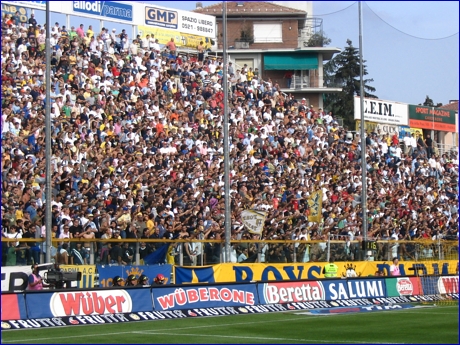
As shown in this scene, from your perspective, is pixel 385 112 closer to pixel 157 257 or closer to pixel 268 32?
pixel 268 32

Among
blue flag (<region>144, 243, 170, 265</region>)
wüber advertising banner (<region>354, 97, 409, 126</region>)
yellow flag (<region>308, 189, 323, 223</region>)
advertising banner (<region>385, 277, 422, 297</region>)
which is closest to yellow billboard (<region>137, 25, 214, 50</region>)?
wüber advertising banner (<region>354, 97, 409, 126</region>)

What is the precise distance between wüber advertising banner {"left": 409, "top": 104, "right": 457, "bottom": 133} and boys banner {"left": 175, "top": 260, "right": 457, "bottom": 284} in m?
19.0

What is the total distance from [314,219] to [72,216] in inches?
370

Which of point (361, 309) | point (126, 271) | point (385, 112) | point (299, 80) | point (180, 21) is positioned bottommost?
point (361, 309)

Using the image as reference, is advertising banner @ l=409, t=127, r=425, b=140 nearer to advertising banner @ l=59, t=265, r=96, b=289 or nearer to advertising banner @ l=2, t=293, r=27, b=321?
advertising banner @ l=59, t=265, r=96, b=289

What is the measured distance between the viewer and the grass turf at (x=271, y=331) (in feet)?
61.3

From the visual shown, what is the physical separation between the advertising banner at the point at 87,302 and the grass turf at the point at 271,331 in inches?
30.5

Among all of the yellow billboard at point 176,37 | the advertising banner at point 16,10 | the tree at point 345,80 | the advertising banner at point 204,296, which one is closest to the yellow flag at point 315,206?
the advertising banner at point 204,296

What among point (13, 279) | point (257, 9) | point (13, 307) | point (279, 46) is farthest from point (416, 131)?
point (13, 307)

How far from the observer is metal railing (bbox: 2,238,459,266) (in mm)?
26747

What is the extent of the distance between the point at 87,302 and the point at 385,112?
104 feet

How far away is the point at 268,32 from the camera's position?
239 ft

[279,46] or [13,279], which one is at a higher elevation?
[279,46]

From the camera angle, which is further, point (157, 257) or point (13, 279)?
point (157, 257)
